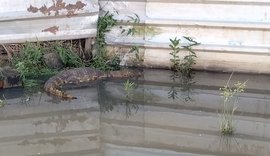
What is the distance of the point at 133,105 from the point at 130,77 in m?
1.02

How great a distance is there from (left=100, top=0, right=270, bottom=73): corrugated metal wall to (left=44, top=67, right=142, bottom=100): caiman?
0.49 m

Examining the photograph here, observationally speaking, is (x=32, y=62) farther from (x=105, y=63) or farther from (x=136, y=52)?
(x=136, y=52)

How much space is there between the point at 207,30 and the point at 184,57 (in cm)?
47

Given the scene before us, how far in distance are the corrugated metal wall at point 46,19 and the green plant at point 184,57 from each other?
114cm

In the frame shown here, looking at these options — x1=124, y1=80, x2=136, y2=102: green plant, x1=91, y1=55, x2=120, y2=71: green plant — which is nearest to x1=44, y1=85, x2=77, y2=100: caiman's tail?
x1=124, y1=80, x2=136, y2=102: green plant

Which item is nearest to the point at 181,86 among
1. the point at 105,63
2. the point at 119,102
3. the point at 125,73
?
the point at 125,73

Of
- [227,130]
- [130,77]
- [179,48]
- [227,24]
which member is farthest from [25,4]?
[227,130]

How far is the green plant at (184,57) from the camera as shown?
6953 mm

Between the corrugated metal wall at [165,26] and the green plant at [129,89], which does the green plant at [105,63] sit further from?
the green plant at [129,89]

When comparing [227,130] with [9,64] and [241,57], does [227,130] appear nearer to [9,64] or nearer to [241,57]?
[241,57]

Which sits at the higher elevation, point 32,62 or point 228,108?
point 32,62

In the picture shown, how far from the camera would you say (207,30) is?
23.0 ft

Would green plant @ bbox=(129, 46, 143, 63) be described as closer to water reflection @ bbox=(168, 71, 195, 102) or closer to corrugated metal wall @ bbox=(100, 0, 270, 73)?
corrugated metal wall @ bbox=(100, 0, 270, 73)

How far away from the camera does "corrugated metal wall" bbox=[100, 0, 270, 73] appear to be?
6.87 m
